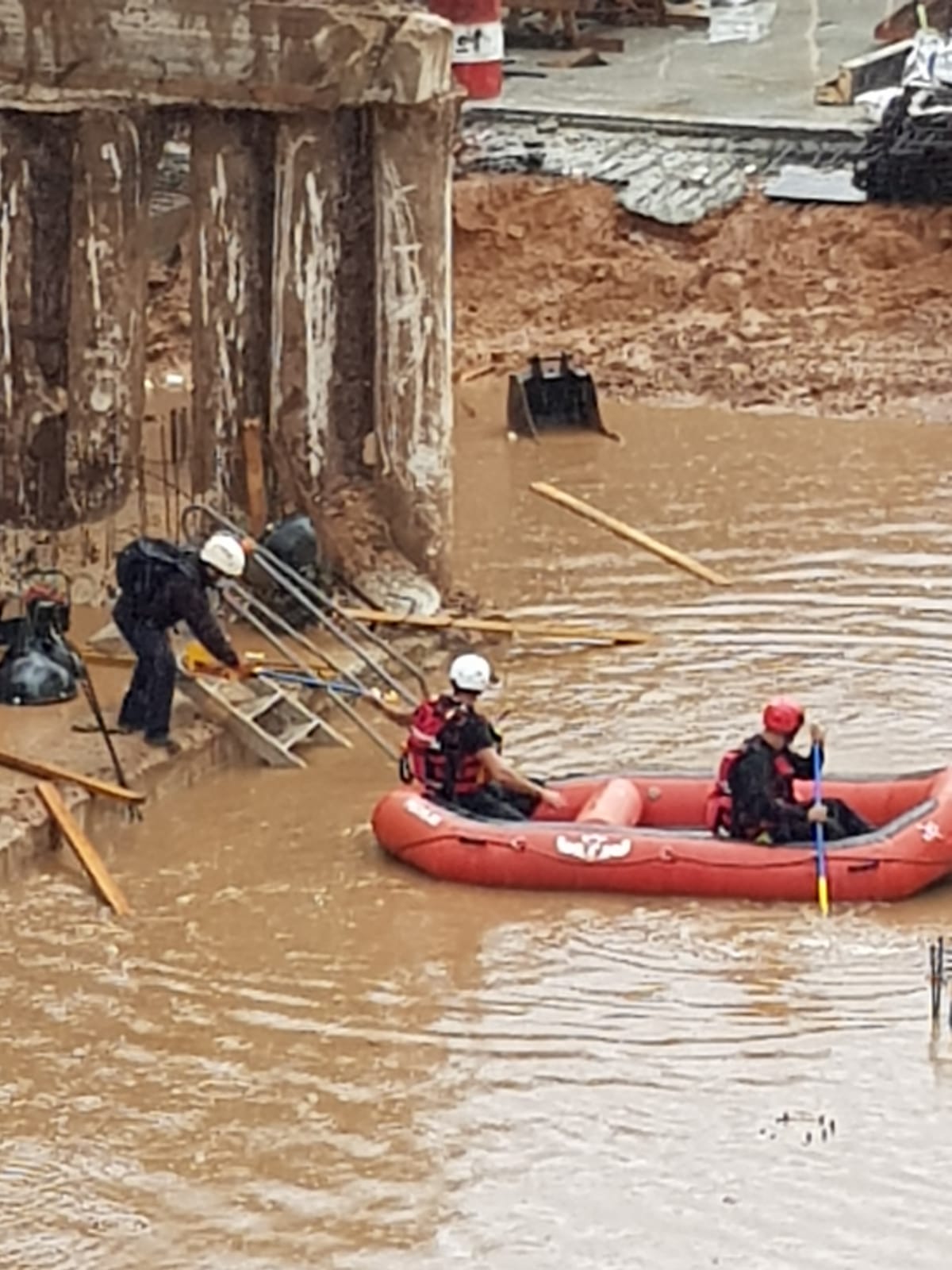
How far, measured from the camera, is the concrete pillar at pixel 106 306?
18.8 metres

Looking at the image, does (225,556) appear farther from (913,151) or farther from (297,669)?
(913,151)

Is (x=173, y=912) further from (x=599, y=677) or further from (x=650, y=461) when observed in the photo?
(x=650, y=461)

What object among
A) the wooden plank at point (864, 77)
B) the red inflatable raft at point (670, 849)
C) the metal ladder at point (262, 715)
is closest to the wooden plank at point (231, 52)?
the metal ladder at point (262, 715)

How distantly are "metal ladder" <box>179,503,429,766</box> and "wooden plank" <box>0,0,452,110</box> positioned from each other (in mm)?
2388

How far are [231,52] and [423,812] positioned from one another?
16.8 feet

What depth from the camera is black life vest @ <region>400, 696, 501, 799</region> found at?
50.6 ft

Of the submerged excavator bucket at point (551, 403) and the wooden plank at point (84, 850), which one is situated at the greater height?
the submerged excavator bucket at point (551, 403)

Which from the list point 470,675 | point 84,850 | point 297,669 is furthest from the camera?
point 297,669

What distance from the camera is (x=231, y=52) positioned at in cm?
1816

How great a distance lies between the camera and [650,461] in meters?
23.3

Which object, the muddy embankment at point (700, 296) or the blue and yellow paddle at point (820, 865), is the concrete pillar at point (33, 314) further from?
the muddy embankment at point (700, 296)

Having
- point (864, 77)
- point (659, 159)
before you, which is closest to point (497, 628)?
point (659, 159)

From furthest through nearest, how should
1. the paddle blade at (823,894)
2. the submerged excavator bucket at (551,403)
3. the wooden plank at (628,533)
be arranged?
the submerged excavator bucket at (551,403)
the wooden plank at (628,533)
the paddle blade at (823,894)

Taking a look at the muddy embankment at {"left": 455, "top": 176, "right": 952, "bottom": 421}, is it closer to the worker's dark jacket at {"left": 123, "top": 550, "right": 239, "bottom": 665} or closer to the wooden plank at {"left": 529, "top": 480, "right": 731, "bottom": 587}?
the wooden plank at {"left": 529, "top": 480, "right": 731, "bottom": 587}
